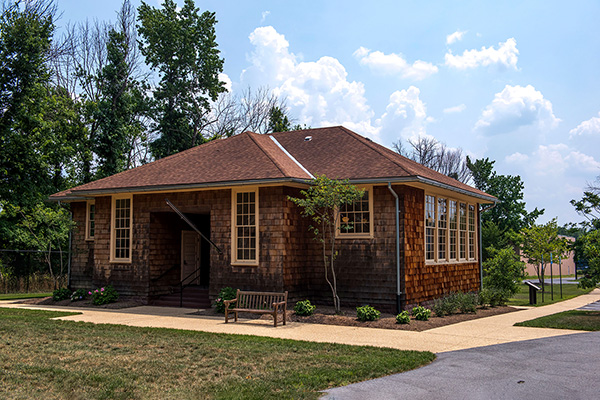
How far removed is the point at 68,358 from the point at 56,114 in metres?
25.2

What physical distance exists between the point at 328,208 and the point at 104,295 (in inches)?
304

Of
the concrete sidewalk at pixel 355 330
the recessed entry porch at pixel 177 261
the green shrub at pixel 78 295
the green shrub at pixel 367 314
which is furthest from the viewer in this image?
the green shrub at pixel 78 295

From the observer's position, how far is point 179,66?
36.5 meters

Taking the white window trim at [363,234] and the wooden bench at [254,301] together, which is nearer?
the wooden bench at [254,301]

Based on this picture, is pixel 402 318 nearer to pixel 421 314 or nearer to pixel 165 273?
pixel 421 314

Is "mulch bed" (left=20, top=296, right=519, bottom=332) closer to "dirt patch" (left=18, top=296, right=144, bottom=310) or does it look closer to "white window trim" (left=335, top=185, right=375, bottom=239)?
"dirt patch" (left=18, top=296, right=144, bottom=310)

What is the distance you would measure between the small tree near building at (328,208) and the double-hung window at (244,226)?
1460mm

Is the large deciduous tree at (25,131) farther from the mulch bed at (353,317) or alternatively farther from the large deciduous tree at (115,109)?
the mulch bed at (353,317)

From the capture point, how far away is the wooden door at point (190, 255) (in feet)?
62.4

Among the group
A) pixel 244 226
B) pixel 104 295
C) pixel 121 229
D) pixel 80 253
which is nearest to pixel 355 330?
pixel 244 226

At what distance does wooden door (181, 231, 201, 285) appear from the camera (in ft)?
62.4

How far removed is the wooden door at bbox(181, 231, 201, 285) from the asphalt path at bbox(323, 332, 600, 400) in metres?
11.5

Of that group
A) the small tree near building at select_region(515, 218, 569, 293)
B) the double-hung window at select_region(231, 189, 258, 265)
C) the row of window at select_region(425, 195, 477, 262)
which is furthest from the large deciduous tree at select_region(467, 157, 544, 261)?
the double-hung window at select_region(231, 189, 258, 265)

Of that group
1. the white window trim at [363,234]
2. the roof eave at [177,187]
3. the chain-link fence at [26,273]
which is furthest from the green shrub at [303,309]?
the chain-link fence at [26,273]
